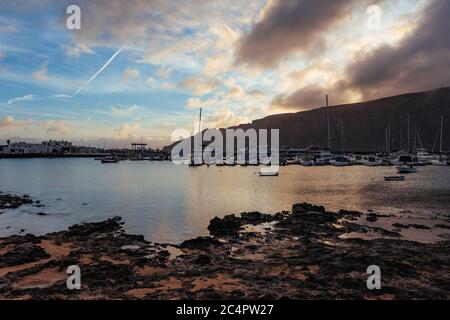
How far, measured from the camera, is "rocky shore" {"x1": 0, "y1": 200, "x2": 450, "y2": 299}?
1324 centimetres

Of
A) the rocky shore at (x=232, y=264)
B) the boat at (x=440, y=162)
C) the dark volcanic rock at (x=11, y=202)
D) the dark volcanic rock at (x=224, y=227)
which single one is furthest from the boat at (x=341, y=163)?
the dark volcanic rock at (x=11, y=202)

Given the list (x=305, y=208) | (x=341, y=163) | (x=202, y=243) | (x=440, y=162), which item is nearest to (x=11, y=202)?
(x=202, y=243)

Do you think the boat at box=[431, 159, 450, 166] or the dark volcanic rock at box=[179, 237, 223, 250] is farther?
the boat at box=[431, 159, 450, 166]

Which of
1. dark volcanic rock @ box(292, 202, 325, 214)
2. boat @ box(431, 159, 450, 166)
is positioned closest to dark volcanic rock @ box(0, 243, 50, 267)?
dark volcanic rock @ box(292, 202, 325, 214)

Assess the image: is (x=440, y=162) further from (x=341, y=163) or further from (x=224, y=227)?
(x=224, y=227)

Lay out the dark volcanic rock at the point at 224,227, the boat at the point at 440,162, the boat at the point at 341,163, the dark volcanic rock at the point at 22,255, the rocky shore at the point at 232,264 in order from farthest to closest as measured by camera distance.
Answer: the boat at the point at 341,163 < the boat at the point at 440,162 < the dark volcanic rock at the point at 224,227 < the dark volcanic rock at the point at 22,255 < the rocky shore at the point at 232,264

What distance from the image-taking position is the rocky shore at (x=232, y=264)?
43.4 ft

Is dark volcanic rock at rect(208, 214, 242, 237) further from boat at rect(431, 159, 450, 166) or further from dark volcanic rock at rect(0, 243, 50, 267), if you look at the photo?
boat at rect(431, 159, 450, 166)

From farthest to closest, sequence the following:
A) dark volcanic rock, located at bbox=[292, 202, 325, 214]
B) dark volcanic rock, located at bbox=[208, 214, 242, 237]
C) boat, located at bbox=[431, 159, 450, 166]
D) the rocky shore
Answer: boat, located at bbox=[431, 159, 450, 166] → dark volcanic rock, located at bbox=[292, 202, 325, 214] → dark volcanic rock, located at bbox=[208, 214, 242, 237] → the rocky shore

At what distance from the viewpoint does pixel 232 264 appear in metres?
17.1

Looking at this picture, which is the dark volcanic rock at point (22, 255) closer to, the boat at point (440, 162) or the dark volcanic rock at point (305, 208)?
the dark volcanic rock at point (305, 208)

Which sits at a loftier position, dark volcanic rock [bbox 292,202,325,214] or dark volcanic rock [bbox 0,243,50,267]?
dark volcanic rock [bbox 292,202,325,214]

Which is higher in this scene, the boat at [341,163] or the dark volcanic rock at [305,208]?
the boat at [341,163]
